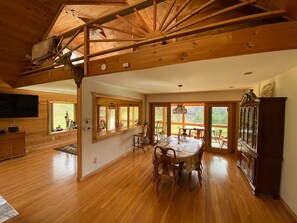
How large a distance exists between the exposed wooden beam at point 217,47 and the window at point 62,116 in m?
4.64

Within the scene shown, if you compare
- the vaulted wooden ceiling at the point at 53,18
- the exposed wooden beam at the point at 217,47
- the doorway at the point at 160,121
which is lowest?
the doorway at the point at 160,121

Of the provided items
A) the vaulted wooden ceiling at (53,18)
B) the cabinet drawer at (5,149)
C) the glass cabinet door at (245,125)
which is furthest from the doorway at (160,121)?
the cabinet drawer at (5,149)

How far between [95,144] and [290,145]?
3892 millimetres

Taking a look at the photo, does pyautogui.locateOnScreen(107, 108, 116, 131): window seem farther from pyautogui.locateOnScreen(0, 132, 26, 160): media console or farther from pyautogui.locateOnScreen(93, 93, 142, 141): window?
pyautogui.locateOnScreen(0, 132, 26, 160): media console

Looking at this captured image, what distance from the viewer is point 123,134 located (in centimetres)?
473

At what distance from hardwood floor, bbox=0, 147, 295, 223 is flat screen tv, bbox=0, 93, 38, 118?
1615 millimetres

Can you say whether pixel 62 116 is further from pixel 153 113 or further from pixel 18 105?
pixel 153 113

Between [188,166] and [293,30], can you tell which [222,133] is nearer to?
[188,166]

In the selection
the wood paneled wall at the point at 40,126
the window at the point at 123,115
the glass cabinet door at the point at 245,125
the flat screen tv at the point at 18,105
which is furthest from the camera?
the window at the point at 123,115

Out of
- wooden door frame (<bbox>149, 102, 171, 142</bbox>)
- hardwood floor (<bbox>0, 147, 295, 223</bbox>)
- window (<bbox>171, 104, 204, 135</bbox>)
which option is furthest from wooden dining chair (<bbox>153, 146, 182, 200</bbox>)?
window (<bbox>171, 104, 204, 135</bbox>)

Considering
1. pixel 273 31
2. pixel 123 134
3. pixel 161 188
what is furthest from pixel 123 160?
pixel 273 31

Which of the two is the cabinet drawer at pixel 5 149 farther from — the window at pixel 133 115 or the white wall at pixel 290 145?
the white wall at pixel 290 145

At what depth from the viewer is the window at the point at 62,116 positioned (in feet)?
18.9

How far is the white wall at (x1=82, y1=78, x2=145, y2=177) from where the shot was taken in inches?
123
